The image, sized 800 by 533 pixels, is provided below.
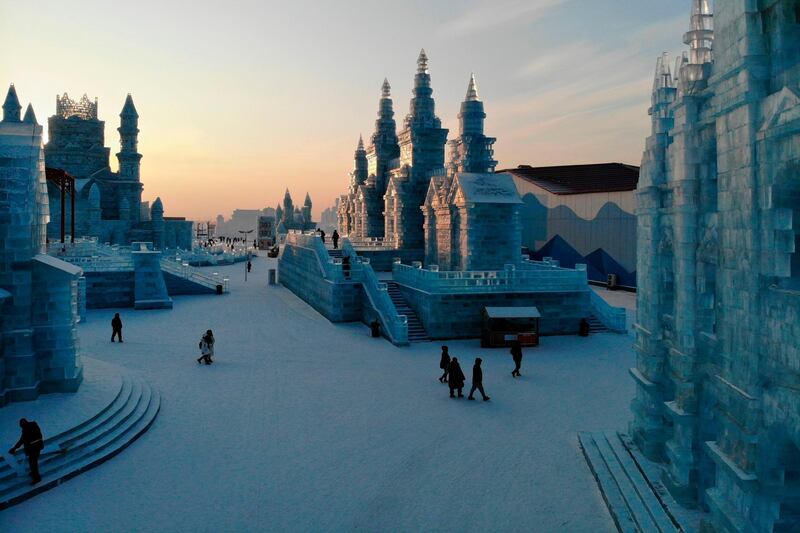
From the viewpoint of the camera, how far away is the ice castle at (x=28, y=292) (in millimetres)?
13906

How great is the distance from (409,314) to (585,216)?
23.6 metres

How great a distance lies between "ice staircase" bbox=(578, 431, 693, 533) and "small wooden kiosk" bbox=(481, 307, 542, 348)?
9.60 m

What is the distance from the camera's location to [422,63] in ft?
127

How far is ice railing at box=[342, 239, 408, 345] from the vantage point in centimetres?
2277

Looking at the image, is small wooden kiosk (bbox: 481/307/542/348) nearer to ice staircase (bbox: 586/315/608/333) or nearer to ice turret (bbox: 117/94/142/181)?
ice staircase (bbox: 586/315/608/333)

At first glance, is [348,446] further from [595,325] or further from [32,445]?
[595,325]

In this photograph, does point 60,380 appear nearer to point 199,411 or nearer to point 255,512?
point 199,411

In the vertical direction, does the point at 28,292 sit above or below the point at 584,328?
above

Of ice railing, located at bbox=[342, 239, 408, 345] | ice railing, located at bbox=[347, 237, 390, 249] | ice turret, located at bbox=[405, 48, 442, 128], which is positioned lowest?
ice railing, located at bbox=[342, 239, 408, 345]

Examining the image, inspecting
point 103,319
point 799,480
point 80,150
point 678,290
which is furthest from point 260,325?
point 80,150

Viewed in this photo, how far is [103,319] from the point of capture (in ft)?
93.3

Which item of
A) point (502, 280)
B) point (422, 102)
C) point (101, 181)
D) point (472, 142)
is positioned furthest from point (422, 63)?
point (101, 181)

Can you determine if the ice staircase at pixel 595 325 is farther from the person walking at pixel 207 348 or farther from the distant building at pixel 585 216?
the person walking at pixel 207 348

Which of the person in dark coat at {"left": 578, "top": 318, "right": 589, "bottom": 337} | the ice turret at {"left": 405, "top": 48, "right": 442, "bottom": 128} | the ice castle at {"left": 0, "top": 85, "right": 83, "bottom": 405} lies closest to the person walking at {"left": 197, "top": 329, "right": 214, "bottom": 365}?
the ice castle at {"left": 0, "top": 85, "right": 83, "bottom": 405}
